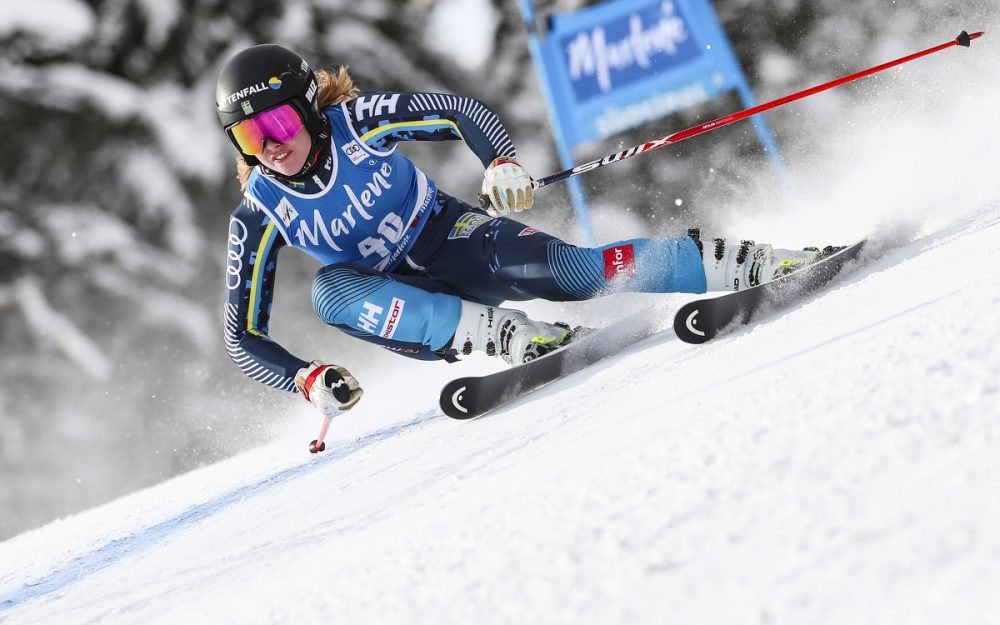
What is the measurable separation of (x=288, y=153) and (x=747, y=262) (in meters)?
1.27

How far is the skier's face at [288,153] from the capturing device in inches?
93.7

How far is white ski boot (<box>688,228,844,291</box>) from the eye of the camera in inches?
86.4

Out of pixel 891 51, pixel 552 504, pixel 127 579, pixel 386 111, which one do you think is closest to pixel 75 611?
pixel 127 579

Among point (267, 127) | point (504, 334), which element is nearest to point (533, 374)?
point (504, 334)

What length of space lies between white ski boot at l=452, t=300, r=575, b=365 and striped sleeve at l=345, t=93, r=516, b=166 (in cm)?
44

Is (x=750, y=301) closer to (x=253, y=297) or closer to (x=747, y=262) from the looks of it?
(x=747, y=262)

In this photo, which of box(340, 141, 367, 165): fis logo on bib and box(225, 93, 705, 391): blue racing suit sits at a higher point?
box(340, 141, 367, 165): fis logo on bib

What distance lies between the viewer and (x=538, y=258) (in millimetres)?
2396

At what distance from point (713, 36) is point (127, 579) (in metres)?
4.40

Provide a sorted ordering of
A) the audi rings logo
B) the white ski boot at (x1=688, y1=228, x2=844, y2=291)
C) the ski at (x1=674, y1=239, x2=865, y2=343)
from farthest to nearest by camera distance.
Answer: the audi rings logo → the white ski boot at (x1=688, y1=228, x2=844, y2=291) → the ski at (x1=674, y1=239, x2=865, y2=343)

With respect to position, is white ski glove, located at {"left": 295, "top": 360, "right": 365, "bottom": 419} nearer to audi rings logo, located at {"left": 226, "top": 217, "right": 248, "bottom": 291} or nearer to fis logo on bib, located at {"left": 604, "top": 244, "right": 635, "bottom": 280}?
audi rings logo, located at {"left": 226, "top": 217, "right": 248, "bottom": 291}

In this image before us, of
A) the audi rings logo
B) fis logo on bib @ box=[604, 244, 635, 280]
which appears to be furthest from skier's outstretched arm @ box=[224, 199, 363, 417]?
fis logo on bib @ box=[604, 244, 635, 280]

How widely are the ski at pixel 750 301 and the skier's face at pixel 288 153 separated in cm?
114

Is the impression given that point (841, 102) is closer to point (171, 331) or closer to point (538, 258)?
point (538, 258)
